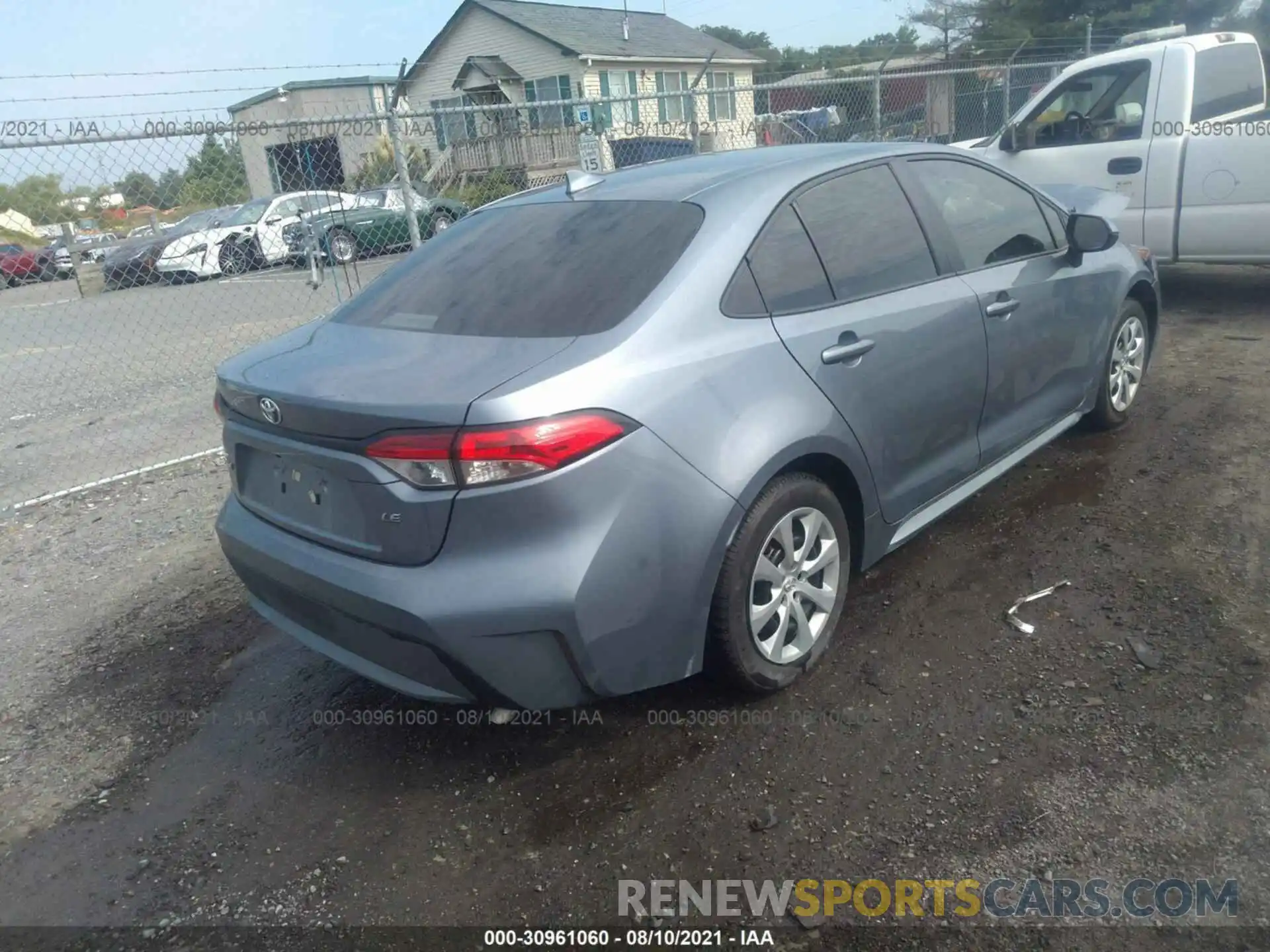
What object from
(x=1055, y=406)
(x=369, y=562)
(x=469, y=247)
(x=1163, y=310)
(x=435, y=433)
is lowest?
(x=1163, y=310)

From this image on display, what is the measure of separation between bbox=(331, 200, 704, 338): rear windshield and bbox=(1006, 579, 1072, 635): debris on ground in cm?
178

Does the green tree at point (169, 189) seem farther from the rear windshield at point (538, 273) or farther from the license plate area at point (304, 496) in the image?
the license plate area at point (304, 496)

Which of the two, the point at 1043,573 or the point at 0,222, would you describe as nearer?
the point at 1043,573

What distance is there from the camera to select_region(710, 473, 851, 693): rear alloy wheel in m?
2.83

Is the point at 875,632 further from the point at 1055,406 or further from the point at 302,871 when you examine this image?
the point at 302,871

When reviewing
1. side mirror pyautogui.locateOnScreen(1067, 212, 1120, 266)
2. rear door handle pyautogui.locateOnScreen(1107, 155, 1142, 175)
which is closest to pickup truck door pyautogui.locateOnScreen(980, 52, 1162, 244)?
rear door handle pyautogui.locateOnScreen(1107, 155, 1142, 175)

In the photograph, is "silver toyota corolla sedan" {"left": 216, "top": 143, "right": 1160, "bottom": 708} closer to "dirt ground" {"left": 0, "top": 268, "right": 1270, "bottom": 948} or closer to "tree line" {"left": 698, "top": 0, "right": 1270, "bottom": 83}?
"dirt ground" {"left": 0, "top": 268, "right": 1270, "bottom": 948}

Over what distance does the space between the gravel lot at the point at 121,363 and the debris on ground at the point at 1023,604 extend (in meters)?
5.20

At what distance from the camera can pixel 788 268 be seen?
3.13 meters

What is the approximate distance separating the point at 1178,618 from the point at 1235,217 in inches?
191

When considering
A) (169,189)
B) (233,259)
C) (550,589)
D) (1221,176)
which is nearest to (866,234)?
(550,589)

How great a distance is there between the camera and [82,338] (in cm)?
1159

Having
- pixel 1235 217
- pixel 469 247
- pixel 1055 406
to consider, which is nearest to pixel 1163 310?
pixel 1235 217

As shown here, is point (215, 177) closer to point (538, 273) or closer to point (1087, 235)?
point (538, 273)
